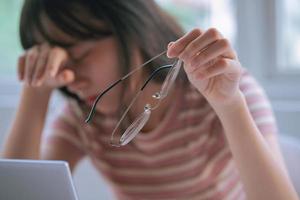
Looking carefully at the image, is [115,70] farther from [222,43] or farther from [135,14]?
[222,43]

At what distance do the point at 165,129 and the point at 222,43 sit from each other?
372 mm

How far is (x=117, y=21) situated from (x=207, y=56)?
0.33 m

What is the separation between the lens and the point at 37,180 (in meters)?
0.62

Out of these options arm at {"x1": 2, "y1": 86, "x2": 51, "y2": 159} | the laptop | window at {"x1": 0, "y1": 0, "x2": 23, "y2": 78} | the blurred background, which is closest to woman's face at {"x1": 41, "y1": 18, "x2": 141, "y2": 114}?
arm at {"x1": 2, "y1": 86, "x2": 51, "y2": 159}

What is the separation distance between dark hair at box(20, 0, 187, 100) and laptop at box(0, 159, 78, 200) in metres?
0.40

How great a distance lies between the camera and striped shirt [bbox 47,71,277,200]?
102 cm

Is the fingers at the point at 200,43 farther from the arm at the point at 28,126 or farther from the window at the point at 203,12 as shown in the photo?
the window at the point at 203,12

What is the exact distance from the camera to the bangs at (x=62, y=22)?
38.5 inches

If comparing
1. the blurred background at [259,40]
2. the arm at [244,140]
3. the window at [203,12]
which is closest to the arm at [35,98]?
the arm at [244,140]

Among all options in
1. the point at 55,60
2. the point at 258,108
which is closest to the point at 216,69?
the point at 258,108

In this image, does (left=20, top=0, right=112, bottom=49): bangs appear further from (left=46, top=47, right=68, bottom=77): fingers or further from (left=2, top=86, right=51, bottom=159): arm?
(left=2, top=86, right=51, bottom=159): arm

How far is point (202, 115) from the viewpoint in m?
1.04

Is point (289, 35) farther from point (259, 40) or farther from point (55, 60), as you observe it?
point (55, 60)

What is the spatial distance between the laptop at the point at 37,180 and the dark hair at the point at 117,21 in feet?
1.32
